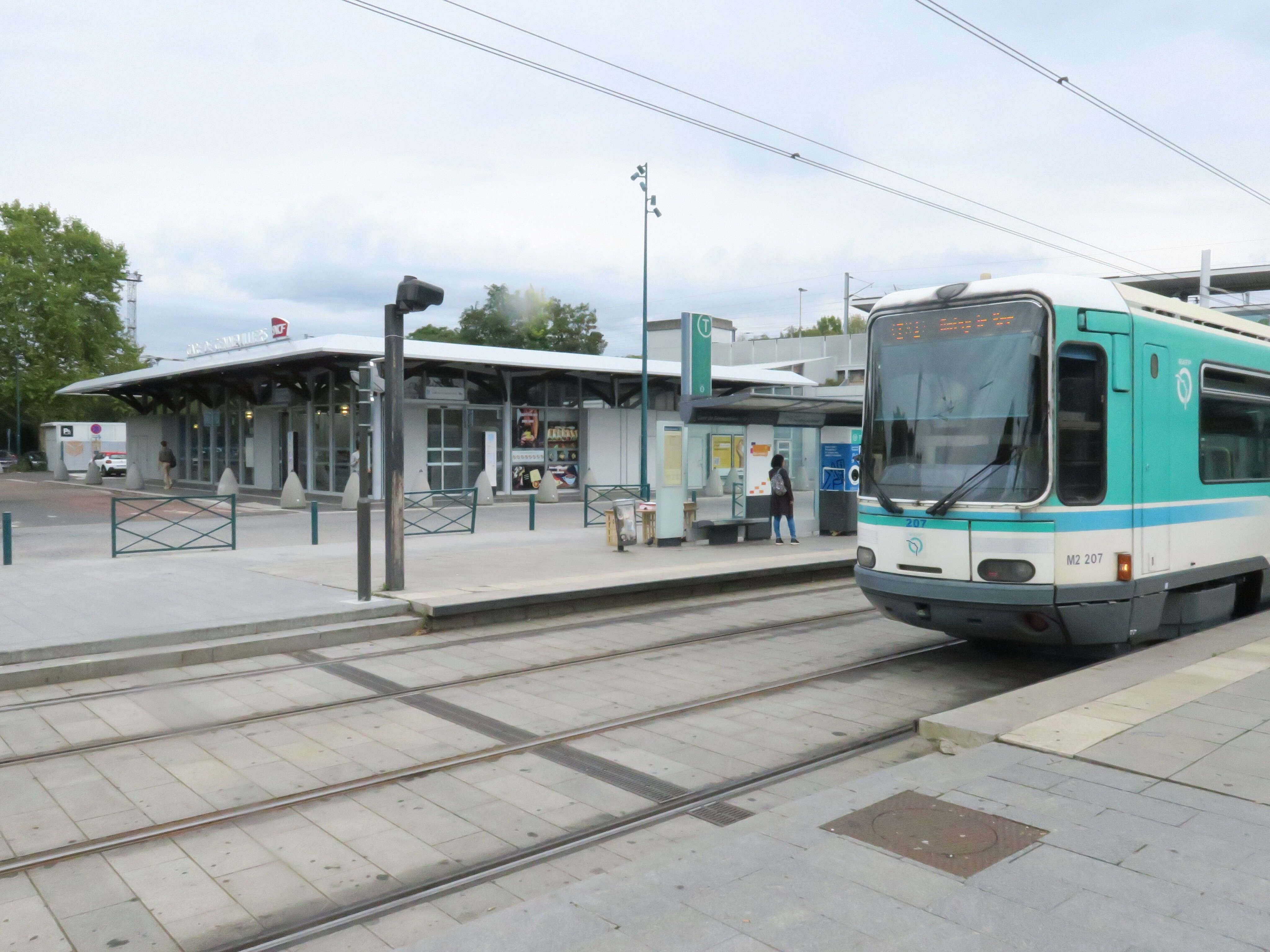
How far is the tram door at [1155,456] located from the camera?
799 centimetres

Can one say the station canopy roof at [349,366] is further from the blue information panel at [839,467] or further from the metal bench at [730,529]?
the blue information panel at [839,467]

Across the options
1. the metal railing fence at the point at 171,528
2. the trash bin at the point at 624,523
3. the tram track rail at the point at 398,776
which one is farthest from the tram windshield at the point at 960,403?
the metal railing fence at the point at 171,528

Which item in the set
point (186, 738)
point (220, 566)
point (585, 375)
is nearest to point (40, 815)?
point (186, 738)

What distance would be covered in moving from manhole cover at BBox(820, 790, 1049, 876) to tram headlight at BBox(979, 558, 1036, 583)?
9.57 ft

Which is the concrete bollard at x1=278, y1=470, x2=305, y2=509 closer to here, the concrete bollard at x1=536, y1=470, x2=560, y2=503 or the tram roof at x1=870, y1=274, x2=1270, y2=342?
the concrete bollard at x1=536, y1=470, x2=560, y2=503

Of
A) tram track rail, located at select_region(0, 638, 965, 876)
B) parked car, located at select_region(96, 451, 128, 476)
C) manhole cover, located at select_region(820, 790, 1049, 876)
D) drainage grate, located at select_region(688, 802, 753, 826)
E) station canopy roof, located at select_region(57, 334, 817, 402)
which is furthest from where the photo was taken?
parked car, located at select_region(96, 451, 128, 476)

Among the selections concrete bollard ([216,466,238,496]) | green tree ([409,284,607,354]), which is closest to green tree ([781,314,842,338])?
green tree ([409,284,607,354])

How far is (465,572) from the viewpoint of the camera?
531 inches

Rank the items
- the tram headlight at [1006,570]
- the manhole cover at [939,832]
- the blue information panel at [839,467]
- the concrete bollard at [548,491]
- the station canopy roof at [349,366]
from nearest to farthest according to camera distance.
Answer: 1. the manhole cover at [939,832]
2. the tram headlight at [1006,570]
3. the blue information panel at [839,467]
4. the station canopy roof at [349,366]
5. the concrete bollard at [548,491]

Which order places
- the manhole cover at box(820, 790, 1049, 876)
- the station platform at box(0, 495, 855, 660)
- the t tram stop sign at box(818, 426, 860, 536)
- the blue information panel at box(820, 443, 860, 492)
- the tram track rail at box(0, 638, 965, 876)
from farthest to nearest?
the t tram stop sign at box(818, 426, 860, 536), the blue information panel at box(820, 443, 860, 492), the station platform at box(0, 495, 855, 660), the tram track rail at box(0, 638, 965, 876), the manhole cover at box(820, 790, 1049, 876)

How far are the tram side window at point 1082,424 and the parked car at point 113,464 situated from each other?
165 ft

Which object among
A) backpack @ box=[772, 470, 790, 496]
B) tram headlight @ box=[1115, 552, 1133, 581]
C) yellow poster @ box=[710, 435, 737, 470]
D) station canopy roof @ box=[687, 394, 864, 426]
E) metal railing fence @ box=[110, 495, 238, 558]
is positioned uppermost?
station canopy roof @ box=[687, 394, 864, 426]

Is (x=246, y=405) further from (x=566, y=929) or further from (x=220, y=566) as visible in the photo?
(x=566, y=929)

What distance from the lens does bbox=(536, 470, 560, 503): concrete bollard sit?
1190 inches
